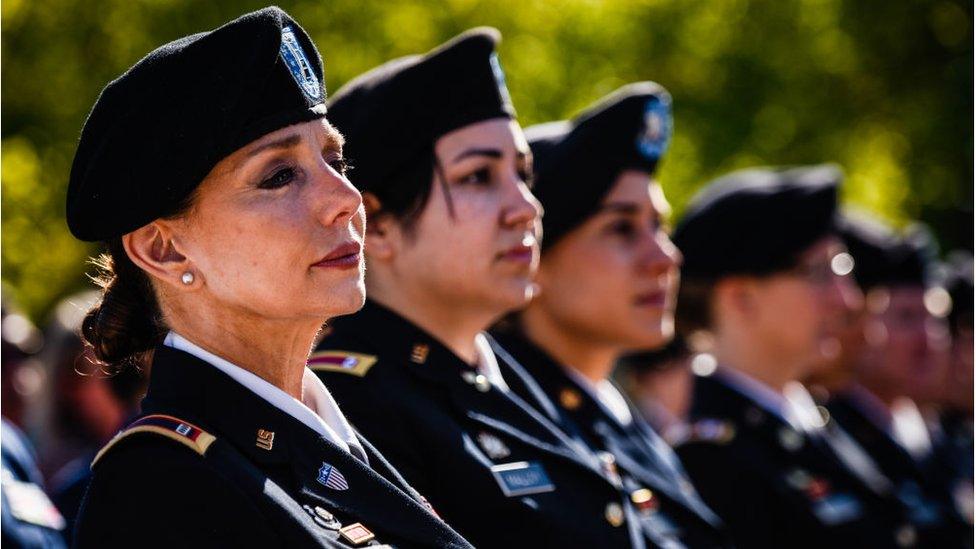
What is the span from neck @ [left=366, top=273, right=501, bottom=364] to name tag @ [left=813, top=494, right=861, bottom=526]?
6.81 feet

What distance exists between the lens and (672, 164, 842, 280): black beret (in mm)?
5906

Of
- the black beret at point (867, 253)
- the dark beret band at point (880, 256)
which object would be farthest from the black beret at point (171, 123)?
the black beret at point (867, 253)

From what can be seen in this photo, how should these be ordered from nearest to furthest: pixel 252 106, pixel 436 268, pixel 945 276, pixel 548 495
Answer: pixel 252 106
pixel 548 495
pixel 436 268
pixel 945 276

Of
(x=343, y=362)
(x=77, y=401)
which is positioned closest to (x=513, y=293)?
(x=343, y=362)

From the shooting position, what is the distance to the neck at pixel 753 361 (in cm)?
591

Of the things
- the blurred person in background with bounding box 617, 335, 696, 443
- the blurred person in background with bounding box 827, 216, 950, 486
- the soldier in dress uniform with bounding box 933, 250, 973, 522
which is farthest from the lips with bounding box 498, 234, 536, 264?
the soldier in dress uniform with bounding box 933, 250, 973, 522

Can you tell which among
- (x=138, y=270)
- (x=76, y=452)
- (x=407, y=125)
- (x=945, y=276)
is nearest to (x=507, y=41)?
(x=945, y=276)

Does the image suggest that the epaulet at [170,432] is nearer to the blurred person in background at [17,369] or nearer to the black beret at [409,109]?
the black beret at [409,109]

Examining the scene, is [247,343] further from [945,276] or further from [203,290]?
[945,276]

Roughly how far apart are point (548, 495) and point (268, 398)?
105 centimetres

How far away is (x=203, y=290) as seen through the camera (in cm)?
286

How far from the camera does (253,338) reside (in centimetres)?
291

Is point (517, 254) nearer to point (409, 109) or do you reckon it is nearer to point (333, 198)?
point (409, 109)

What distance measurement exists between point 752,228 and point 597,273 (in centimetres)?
135
